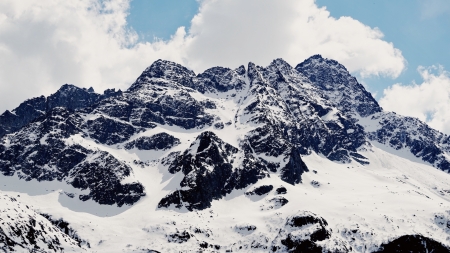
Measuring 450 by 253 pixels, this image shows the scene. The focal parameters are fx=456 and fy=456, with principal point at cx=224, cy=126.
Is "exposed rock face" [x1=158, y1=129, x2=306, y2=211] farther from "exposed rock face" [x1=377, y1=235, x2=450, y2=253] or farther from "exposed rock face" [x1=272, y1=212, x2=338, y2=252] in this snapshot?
"exposed rock face" [x1=377, y1=235, x2=450, y2=253]

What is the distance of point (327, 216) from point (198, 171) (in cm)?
5573

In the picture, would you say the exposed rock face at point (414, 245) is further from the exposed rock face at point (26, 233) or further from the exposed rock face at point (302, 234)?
the exposed rock face at point (26, 233)

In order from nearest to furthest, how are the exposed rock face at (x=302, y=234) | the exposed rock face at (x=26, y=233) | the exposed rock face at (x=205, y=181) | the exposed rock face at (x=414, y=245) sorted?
the exposed rock face at (x=26, y=233) < the exposed rock face at (x=414, y=245) < the exposed rock face at (x=302, y=234) < the exposed rock face at (x=205, y=181)

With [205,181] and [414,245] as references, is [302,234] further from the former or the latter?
[205,181]

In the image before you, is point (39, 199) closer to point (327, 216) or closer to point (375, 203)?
point (327, 216)

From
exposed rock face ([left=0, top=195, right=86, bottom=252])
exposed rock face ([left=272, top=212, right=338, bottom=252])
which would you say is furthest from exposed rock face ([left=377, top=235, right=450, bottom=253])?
exposed rock face ([left=0, top=195, right=86, bottom=252])

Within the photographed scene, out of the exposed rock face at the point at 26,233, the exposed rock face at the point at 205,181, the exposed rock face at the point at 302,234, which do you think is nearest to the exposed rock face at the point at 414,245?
the exposed rock face at the point at 302,234

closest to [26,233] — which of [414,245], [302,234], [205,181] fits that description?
[302,234]

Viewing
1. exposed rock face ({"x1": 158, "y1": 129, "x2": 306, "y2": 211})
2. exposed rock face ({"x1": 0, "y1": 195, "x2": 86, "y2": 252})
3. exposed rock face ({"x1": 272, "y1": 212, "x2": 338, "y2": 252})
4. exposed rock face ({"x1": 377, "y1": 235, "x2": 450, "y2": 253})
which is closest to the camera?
exposed rock face ({"x1": 0, "y1": 195, "x2": 86, "y2": 252})

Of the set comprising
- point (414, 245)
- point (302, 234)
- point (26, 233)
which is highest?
point (26, 233)

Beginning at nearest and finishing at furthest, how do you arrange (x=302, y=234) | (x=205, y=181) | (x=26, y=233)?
1. (x=26, y=233)
2. (x=302, y=234)
3. (x=205, y=181)

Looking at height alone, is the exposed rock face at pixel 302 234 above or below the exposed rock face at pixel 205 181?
below

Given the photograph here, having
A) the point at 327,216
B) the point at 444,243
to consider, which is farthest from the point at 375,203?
the point at 444,243

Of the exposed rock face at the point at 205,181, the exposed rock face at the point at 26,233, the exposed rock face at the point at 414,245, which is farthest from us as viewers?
the exposed rock face at the point at 205,181
